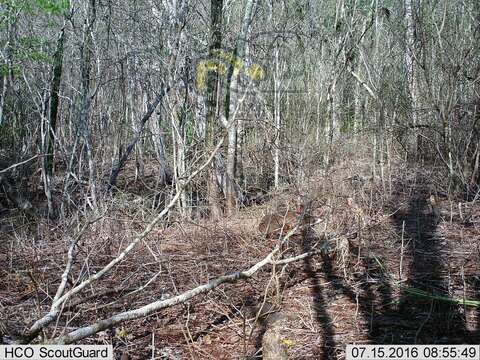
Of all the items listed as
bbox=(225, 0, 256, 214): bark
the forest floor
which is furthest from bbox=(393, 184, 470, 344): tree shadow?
bbox=(225, 0, 256, 214): bark

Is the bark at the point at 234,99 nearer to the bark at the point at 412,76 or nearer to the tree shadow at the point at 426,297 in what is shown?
the tree shadow at the point at 426,297

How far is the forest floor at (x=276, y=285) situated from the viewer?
3.51 meters

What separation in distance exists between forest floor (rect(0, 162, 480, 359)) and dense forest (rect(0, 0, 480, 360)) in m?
0.02

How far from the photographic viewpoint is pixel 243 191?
301 inches

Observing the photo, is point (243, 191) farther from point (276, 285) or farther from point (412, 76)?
point (276, 285)

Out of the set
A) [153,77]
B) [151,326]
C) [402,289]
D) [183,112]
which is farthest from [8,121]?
[402,289]

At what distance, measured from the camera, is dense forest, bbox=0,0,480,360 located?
3689 millimetres

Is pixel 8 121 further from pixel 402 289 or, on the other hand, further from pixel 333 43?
pixel 402 289

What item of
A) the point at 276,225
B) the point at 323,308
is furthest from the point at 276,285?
the point at 276,225

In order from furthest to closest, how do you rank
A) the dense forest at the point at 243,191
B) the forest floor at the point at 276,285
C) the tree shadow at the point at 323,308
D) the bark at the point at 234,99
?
1. the bark at the point at 234,99
2. the dense forest at the point at 243,191
3. the forest floor at the point at 276,285
4. the tree shadow at the point at 323,308

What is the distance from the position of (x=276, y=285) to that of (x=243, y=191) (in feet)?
12.2

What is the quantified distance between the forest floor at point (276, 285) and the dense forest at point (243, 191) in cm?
2

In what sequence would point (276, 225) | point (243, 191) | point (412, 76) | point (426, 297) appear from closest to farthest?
1. point (426, 297)
2. point (276, 225)
3. point (243, 191)
4. point (412, 76)

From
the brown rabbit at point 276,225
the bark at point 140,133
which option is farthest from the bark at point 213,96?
the brown rabbit at point 276,225
